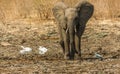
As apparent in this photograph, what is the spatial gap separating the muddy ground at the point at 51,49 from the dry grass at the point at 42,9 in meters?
0.68

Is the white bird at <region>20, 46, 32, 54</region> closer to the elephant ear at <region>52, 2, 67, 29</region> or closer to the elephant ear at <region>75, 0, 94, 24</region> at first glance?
the elephant ear at <region>52, 2, 67, 29</region>

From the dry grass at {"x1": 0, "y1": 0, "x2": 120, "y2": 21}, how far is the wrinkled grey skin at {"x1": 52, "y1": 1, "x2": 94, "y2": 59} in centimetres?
496

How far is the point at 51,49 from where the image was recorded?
1405 centimetres

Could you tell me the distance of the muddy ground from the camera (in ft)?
36.3

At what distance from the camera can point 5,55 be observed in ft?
42.9

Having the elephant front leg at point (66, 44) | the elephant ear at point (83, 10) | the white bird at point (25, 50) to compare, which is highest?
the elephant ear at point (83, 10)

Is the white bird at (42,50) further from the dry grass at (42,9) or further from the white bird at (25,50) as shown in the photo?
the dry grass at (42,9)

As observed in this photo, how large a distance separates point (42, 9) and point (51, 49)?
4.05m

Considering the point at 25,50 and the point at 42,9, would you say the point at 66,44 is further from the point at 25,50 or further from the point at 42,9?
the point at 42,9

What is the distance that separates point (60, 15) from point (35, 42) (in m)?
2.68

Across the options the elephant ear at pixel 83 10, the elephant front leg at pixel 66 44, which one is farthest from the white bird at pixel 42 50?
the elephant ear at pixel 83 10

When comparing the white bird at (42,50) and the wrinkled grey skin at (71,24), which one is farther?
the white bird at (42,50)

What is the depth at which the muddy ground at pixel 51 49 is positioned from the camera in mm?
11058

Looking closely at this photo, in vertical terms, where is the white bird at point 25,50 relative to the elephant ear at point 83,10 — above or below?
below
